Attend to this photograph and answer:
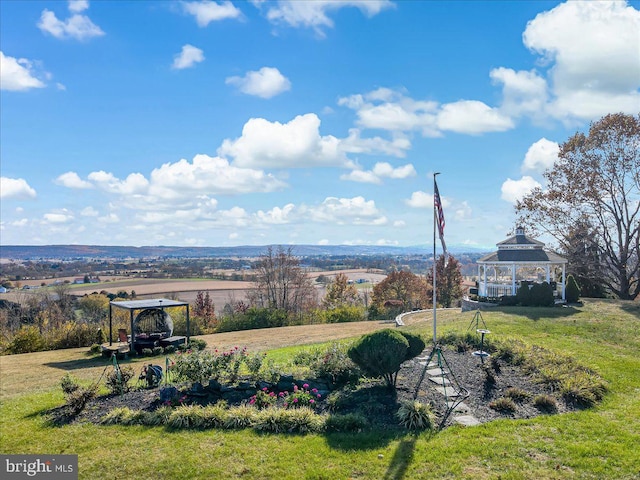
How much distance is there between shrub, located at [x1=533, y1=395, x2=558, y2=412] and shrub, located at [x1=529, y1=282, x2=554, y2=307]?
13232 mm

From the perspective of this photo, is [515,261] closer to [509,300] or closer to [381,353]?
[509,300]

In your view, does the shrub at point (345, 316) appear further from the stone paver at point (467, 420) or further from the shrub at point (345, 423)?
the shrub at point (345, 423)

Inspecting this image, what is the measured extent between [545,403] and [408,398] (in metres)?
2.32

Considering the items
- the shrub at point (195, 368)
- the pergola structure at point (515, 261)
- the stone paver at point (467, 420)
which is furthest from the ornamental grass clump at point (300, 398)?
the pergola structure at point (515, 261)

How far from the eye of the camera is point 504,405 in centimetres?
695

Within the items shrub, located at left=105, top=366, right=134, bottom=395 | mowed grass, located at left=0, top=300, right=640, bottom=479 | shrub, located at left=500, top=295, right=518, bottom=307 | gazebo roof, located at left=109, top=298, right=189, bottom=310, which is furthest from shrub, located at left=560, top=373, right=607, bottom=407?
gazebo roof, located at left=109, top=298, right=189, bottom=310

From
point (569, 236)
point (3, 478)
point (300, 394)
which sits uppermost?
Result: point (569, 236)

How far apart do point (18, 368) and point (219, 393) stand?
11.3 metres

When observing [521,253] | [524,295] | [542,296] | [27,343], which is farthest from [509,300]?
[27,343]

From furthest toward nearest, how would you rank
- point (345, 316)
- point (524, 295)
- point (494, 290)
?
point (345, 316)
point (494, 290)
point (524, 295)

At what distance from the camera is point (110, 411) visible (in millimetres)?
7617

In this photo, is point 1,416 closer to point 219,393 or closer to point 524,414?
point 219,393

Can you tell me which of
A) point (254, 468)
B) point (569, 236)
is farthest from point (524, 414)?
point (569, 236)

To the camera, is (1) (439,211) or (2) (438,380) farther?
(1) (439,211)
